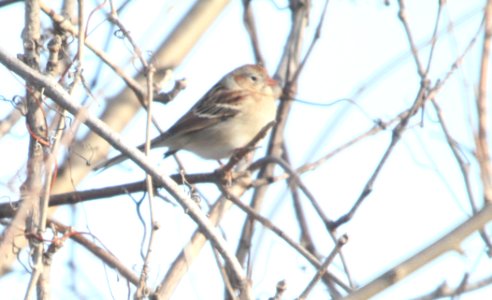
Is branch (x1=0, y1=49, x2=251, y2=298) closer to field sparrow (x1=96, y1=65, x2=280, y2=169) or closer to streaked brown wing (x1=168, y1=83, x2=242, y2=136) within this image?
field sparrow (x1=96, y1=65, x2=280, y2=169)

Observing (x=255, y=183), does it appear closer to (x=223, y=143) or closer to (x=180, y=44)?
(x=180, y=44)

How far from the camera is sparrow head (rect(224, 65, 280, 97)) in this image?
20.4 feet

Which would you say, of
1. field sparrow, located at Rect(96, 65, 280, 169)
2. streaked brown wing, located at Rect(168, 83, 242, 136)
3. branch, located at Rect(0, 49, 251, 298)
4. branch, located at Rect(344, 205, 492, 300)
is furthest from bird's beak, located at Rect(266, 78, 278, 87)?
branch, located at Rect(344, 205, 492, 300)

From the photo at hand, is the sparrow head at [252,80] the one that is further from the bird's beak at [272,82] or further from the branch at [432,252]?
the branch at [432,252]

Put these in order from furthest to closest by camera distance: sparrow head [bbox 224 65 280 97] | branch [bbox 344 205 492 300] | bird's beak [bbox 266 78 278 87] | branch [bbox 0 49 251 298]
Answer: sparrow head [bbox 224 65 280 97], bird's beak [bbox 266 78 278 87], branch [bbox 0 49 251 298], branch [bbox 344 205 492 300]

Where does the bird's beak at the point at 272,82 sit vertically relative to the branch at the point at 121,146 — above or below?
above

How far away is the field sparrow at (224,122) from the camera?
586cm

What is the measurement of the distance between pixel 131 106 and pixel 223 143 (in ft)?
4.86

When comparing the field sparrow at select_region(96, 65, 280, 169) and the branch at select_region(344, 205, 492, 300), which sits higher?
the field sparrow at select_region(96, 65, 280, 169)

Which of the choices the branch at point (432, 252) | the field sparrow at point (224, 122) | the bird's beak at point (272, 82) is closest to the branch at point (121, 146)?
the branch at point (432, 252)

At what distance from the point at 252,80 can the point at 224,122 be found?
55cm

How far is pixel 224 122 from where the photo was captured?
6.03m

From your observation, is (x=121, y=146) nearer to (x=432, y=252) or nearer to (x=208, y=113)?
(x=432, y=252)

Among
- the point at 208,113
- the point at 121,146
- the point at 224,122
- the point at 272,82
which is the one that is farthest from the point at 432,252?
the point at 208,113
